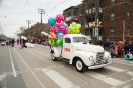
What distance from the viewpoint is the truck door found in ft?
26.3

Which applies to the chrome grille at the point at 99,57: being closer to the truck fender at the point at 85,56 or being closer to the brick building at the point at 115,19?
the truck fender at the point at 85,56

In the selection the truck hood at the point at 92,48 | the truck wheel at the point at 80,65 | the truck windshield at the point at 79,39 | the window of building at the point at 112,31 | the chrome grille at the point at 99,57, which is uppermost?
the window of building at the point at 112,31

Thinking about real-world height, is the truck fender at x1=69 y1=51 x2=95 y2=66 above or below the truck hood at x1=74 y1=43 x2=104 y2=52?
below

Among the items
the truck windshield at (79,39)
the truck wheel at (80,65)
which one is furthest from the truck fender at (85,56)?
the truck windshield at (79,39)

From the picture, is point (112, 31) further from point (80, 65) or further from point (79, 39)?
point (80, 65)

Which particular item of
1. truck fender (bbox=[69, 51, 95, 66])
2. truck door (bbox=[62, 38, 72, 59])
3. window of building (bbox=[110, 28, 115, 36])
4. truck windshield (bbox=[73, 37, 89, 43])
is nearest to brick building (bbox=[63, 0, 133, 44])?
window of building (bbox=[110, 28, 115, 36])

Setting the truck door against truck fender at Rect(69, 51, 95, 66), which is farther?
the truck door

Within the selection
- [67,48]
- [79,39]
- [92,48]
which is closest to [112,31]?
[79,39]

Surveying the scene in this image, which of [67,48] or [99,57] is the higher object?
[67,48]

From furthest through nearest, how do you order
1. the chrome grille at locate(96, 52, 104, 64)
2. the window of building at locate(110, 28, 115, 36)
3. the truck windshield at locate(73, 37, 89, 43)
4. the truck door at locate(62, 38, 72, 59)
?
the window of building at locate(110, 28, 115, 36) < the truck windshield at locate(73, 37, 89, 43) < the truck door at locate(62, 38, 72, 59) < the chrome grille at locate(96, 52, 104, 64)

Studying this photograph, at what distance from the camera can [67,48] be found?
8273 mm

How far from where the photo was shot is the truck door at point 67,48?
8.01 metres

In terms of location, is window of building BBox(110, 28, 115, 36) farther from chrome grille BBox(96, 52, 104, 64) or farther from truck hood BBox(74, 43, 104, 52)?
Result: chrome grille BBox(96, 52, 104, 64)

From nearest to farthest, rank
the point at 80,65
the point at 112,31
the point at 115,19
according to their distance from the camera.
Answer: the point at 80,65 < the point at 115,19 < the point at 112,31
